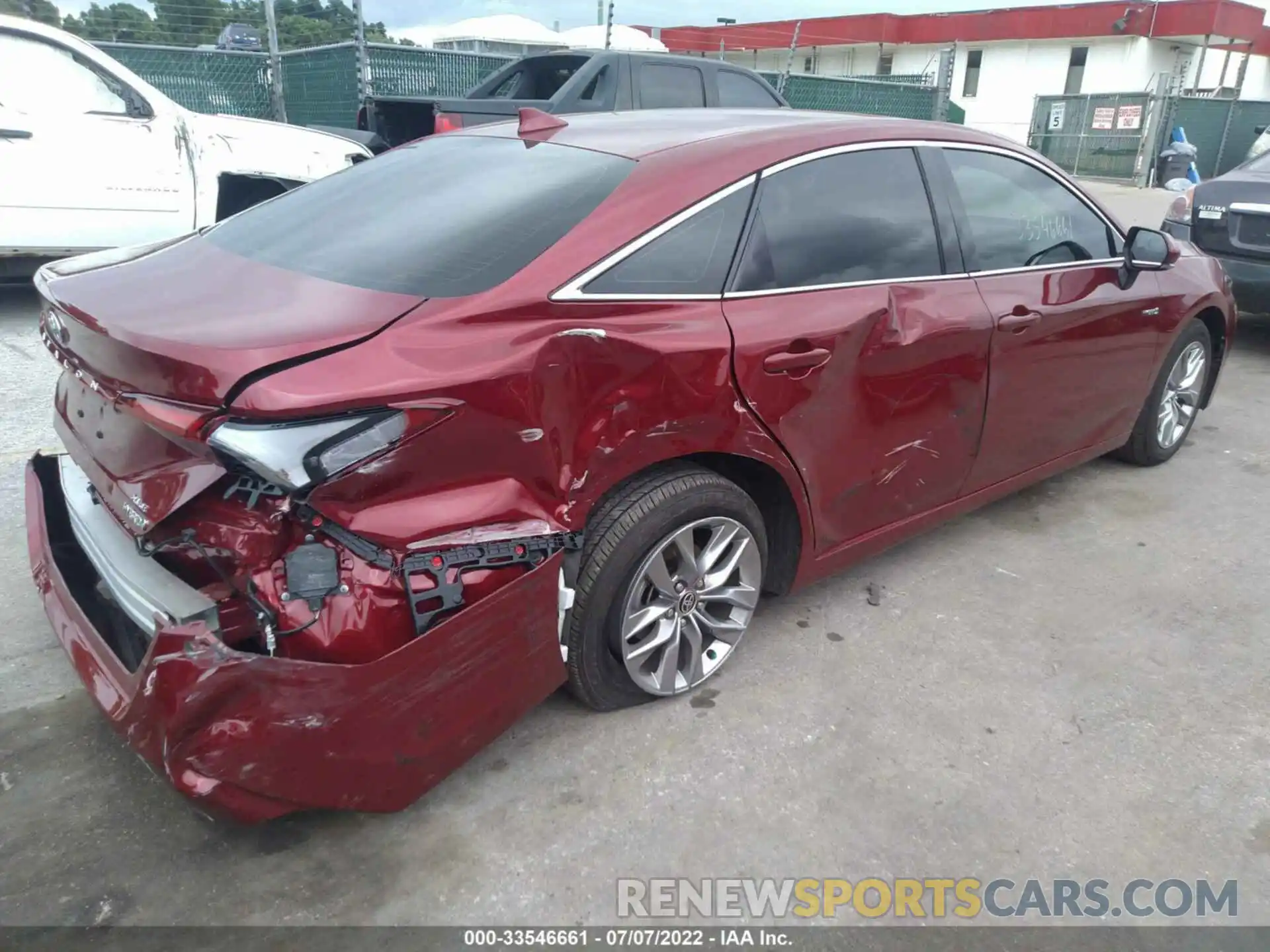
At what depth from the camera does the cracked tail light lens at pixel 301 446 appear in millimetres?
1814

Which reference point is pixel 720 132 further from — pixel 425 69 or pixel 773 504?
pixel 425 69

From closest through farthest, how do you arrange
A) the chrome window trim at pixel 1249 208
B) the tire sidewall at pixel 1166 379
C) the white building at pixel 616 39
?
1. the tire sidewall at pixel 1166 379
2. the chrome window trim at pixel 1249 208
3. the white building at pixel 616 39

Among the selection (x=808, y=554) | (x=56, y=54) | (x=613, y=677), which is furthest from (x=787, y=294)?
(x=56, y=54)

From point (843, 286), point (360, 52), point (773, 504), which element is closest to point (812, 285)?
point (843, 286)

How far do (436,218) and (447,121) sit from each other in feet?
18.9

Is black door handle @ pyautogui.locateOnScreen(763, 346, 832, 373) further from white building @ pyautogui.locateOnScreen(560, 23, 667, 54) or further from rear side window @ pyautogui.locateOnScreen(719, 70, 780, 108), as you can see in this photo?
white building @ pyautogui.locateOnScreen(560, 23, 667, 54)

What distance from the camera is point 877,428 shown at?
9.81 ft

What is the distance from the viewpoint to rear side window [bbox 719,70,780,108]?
8.88m

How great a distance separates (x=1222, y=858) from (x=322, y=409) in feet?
7.92

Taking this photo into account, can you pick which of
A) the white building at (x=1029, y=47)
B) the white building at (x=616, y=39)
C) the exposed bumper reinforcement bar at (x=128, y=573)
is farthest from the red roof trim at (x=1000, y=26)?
the exposed bumper reinforcement bar at (x=128, y=573)

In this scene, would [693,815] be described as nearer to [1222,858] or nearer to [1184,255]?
[1222,858]

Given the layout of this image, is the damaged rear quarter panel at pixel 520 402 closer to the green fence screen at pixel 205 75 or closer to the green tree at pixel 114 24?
the green fence screen at pixel 205 75

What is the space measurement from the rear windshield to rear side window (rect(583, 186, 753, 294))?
0.18 m

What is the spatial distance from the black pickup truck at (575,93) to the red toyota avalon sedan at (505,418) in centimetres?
512
